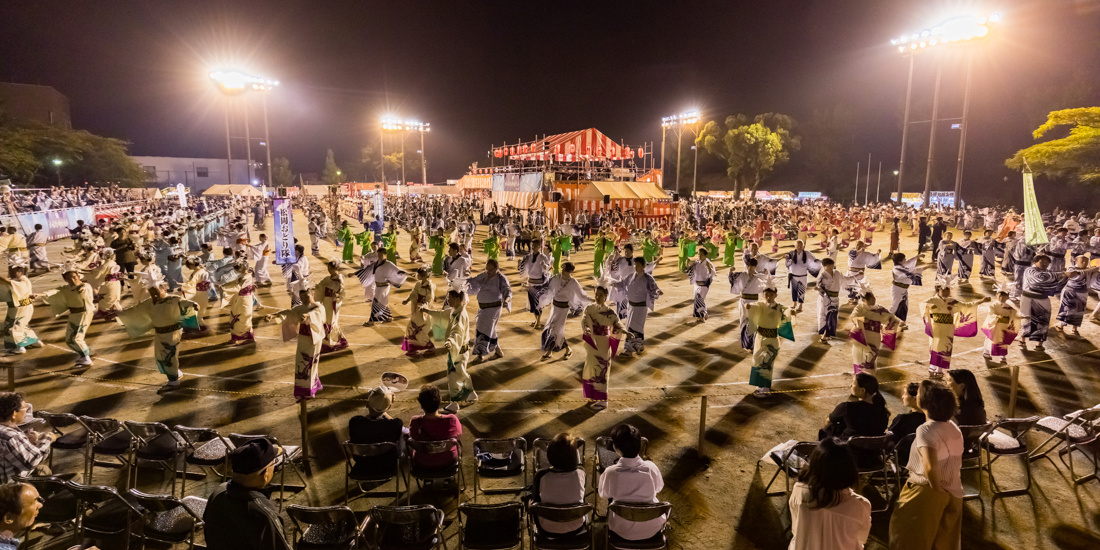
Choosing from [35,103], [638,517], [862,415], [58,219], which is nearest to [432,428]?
[638,517]

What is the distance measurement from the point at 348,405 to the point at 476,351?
2.54m

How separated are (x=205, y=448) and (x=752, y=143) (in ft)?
209

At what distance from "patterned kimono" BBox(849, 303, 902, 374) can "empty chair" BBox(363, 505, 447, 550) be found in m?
6.85

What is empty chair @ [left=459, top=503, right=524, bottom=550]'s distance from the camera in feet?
12.5

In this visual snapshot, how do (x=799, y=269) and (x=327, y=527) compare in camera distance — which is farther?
(x=799, y=269)

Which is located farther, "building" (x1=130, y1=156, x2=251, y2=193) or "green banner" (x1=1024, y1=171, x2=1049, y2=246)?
"building" (x1=130, y1=156, x2=251, y2=193)

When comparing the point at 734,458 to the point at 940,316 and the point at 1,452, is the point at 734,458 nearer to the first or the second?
the point at 940,316

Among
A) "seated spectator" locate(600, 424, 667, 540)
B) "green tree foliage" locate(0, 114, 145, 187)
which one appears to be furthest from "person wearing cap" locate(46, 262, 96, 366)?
"green tree foliage" locate(0, 114, 145, 187)

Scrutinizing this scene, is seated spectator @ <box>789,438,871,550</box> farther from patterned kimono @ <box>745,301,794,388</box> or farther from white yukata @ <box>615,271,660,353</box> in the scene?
white yukata @ <box>615,271,660,353</box>

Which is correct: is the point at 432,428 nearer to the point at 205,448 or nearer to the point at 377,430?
the point at 377,430

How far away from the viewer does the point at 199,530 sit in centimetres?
471

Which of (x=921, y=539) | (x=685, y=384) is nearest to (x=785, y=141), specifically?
(x=685, y=384)

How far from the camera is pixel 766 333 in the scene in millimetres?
7711

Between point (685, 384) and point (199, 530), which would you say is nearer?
point (199, 530)
